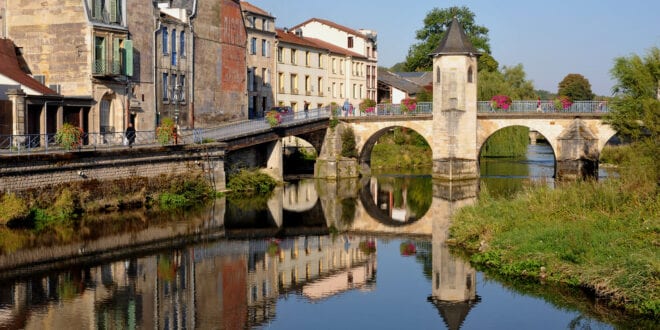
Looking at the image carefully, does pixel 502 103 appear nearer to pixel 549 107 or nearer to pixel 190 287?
pixel 549 107

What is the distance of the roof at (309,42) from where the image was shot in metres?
68.4

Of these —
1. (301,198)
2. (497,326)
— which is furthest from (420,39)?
(497,326)

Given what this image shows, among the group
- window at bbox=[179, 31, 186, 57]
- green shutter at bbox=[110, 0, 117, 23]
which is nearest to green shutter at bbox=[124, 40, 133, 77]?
green shutter at bbox=[110, 0, 117, 23]

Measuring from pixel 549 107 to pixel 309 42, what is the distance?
2246 cm

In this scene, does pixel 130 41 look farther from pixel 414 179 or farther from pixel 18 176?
pixel 414 179

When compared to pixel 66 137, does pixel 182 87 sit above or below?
above

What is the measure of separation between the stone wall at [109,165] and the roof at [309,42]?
81.8 feet

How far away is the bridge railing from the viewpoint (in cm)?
5594

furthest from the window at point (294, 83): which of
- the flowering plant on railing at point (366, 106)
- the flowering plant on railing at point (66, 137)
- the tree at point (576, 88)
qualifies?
the tree at point (576, 88)

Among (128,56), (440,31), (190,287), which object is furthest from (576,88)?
(190,287)

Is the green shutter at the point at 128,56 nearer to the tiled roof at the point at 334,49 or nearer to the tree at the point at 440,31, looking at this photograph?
the tiled roof at the point at 334,49

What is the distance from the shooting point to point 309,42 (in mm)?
72375

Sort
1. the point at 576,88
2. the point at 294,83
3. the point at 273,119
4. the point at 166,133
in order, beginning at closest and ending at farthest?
1. the point at 166,133
2. the point at 273,119
3. the point at 294,83
4. the point at 576,88

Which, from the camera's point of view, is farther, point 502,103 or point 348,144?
point 348,144
